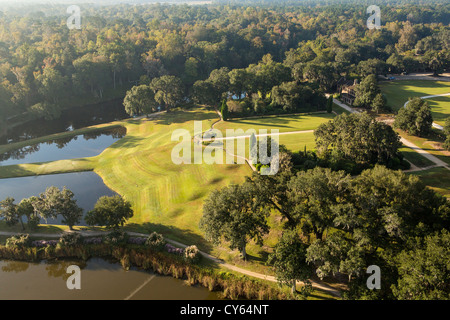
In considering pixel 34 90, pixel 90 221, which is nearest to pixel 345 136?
pixel 90 221

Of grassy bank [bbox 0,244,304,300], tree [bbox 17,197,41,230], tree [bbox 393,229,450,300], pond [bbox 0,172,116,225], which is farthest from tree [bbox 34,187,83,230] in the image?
tree [bbox 393,229,450,300]

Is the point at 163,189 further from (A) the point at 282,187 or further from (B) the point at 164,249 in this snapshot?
(A) the point at 282,187

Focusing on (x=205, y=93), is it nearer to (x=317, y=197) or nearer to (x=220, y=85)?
(x=220, y=85)

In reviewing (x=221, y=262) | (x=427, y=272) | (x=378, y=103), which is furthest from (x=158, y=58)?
(x=427, y=272)

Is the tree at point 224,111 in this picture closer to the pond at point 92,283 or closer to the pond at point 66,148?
the pond at point 66,148

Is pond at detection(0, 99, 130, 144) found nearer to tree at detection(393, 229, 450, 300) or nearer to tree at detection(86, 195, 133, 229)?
tree at detection(86, 195, 133, 229)

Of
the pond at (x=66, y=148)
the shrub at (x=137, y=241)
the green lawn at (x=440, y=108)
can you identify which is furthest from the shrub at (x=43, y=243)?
the green lawn at (x=440, y=108)
